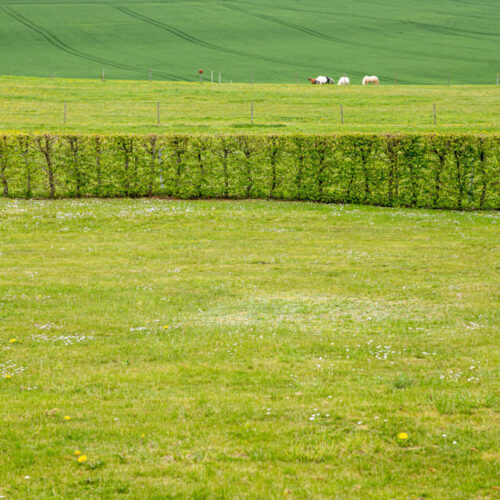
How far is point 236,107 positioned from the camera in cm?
5081

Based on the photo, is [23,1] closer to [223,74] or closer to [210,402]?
[223,74]

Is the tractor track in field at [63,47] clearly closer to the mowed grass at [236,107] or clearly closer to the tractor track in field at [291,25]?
the mowed grass at [236,107]

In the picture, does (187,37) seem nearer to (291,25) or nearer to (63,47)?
(291,25)

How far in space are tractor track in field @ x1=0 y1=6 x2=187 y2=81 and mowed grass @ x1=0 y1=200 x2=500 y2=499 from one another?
6427 centimetres

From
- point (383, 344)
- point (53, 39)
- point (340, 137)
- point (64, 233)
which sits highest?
point (53, 39)

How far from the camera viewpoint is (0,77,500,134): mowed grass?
135ft

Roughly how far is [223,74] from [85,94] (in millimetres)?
27561

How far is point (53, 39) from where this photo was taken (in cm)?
9231

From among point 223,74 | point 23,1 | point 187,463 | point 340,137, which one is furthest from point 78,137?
point 23,1

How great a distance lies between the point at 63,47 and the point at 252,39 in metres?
28.3

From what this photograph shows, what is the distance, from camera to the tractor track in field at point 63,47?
79.7 metres

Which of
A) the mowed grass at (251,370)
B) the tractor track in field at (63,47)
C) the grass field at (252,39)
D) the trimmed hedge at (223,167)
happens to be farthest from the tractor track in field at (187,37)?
the mowed grass at (251,370)

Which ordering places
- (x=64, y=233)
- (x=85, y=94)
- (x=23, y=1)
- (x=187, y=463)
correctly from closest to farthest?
(x=187, y=463) < (x=64, y=233) < (x=85, y=94) < (x=23, y=1)

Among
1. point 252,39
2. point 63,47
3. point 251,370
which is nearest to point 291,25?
point 252,39
